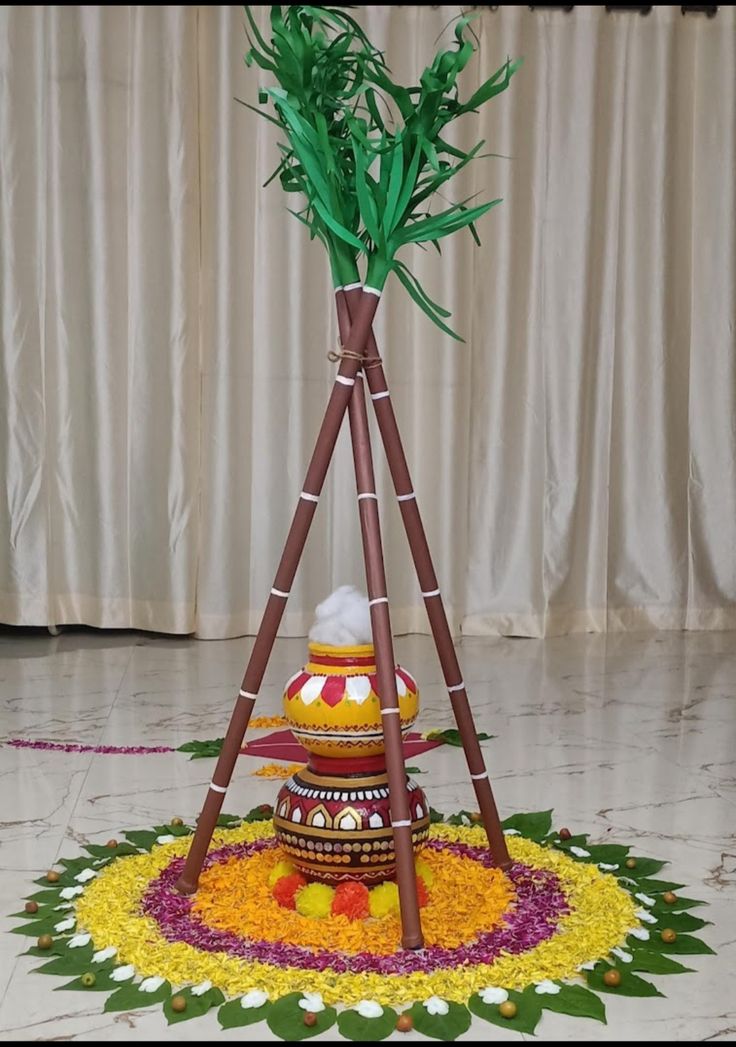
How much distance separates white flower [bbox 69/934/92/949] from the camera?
179 cm

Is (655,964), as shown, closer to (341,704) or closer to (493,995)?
(493,995)

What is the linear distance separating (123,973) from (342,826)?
1.24 ft

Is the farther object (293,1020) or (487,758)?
(487,758)

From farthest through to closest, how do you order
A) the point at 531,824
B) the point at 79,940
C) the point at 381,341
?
the point at 381,341 < the point at 531,824 < the point at 79,940

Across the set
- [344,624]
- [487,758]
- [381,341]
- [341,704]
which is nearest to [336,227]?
[344,624]

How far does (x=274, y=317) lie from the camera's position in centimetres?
455

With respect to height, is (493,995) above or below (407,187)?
below

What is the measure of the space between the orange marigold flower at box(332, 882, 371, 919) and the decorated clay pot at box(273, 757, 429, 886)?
0.05 feet

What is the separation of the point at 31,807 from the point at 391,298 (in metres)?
2.66

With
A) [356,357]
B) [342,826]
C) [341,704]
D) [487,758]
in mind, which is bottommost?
[487,758]

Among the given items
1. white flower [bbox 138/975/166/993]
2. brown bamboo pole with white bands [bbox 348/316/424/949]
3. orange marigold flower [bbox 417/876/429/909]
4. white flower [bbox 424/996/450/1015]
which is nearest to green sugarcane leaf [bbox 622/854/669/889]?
orange marigold flower [bbox 417/876/429/909]

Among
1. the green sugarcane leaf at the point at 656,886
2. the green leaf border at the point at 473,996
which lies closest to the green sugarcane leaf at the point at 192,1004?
the green leaf border at the point at 473,996

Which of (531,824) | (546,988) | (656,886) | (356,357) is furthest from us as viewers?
(531,824)

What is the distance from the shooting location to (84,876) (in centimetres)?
207
